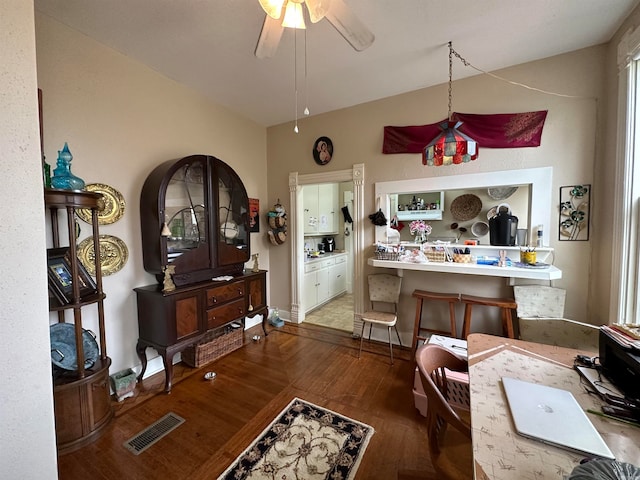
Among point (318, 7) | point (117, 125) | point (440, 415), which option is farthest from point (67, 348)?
point (318, 7)

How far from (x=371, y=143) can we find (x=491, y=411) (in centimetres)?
272

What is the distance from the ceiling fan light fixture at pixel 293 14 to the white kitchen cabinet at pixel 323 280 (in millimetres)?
2892

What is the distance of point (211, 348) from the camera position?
101 inches

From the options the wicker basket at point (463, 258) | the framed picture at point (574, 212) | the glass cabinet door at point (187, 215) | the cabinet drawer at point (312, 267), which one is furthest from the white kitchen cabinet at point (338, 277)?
the framed picture at point (574, 212)

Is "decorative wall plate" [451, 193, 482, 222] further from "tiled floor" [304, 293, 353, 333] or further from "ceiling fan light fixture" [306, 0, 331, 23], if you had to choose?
"ceiling fan light fixture" [306, 0, 331, 23]

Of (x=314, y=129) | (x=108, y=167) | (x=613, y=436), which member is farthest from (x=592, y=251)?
(x=108, y=167)

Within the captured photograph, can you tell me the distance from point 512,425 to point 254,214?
127 inches

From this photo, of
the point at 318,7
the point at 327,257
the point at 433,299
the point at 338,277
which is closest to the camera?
the point at 318,7

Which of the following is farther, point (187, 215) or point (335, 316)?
point (335, 316)

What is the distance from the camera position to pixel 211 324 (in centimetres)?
240

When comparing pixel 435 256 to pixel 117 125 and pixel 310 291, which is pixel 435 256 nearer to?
pixel 310 291

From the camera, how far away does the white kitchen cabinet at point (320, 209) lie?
4.45m

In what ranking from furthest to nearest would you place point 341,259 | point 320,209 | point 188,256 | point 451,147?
point 341,259 < point 320,209 < point 188,256 < point 451,147

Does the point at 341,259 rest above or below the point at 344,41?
below
